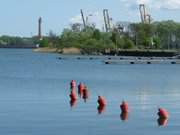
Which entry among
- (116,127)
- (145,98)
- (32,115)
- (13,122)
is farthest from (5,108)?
(145,98)

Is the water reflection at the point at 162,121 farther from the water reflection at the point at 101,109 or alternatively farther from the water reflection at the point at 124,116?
the water reflection at the point at 101,109

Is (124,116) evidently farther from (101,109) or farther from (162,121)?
(101,109)

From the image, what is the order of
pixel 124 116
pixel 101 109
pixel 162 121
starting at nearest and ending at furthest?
pixel 162 121 → pixel 124 116 → pixel 101 109

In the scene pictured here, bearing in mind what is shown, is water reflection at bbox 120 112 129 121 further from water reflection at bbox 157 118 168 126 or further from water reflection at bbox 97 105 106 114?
water reflection at bbox 157 118 168 126

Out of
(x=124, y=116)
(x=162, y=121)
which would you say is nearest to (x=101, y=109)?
(x=124, y=116)

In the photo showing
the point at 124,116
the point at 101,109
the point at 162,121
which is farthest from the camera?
the point at 101,109

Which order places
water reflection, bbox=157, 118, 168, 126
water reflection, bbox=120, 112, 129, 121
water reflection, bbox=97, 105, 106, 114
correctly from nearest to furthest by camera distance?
water reflection, bbox=157, 118, 168, 126 < water reflection, bbox=120, 112, 129, 121 < water reflection, bbox=97, 105, 106, 114

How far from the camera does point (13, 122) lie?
34656mm

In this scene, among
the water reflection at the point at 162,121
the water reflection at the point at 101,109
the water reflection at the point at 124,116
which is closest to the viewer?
the water reflection at the point at 162,121

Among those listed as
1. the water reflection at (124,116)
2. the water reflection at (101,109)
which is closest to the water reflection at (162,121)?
the water reflection at (124,116)

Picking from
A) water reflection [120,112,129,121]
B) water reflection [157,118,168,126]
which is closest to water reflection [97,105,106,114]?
water reflection [120,112,129,121]

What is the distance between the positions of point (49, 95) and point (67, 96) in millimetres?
1866

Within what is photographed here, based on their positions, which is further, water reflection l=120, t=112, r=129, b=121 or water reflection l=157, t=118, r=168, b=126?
water reflection l=120, t=112, r=129, b=121

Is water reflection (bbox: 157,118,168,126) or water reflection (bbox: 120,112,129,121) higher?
water reflection (bbox: 120,112,129,121)
